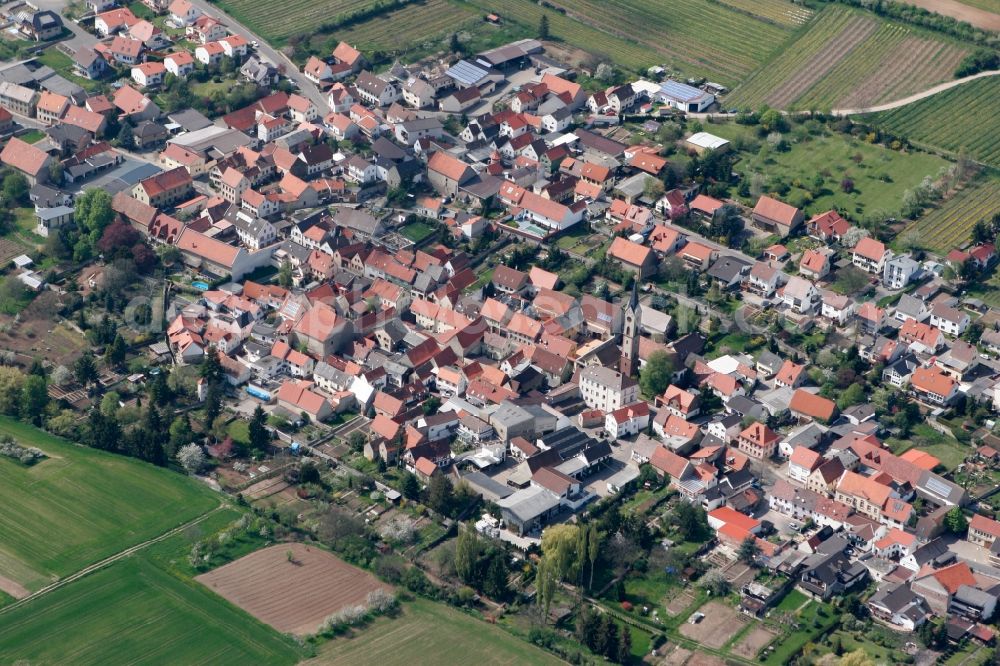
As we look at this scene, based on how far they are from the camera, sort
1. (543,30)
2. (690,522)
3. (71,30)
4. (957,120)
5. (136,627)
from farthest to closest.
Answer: (543,30)
(71,30)
(957,120)
(690,522)
(136,627)

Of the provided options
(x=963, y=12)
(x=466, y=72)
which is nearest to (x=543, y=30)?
(x=466, y=72)

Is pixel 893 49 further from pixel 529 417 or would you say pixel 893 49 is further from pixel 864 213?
pixel 529 417

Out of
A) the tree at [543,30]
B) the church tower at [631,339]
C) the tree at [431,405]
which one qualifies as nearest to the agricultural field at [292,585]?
the tree at [431,405]

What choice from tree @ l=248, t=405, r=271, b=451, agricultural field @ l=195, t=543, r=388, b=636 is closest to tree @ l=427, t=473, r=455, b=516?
agricultural field @ l=195, t=543, r=388, b=636

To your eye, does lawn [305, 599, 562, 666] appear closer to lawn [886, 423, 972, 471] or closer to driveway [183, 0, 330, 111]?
lawn [886, 423, 972, 471]

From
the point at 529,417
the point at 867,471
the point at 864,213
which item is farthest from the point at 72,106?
the point at 867,471

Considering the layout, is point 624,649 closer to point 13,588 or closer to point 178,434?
point 178,434
